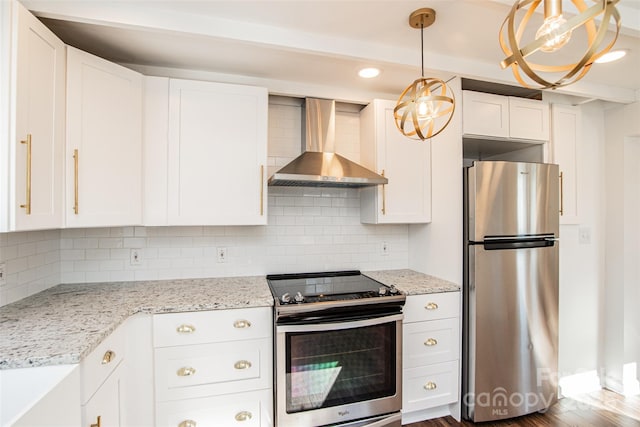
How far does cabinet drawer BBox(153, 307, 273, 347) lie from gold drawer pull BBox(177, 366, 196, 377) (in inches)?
5.4

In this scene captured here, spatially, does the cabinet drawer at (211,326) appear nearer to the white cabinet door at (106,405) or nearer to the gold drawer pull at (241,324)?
the gold drawer pull at (241,324)

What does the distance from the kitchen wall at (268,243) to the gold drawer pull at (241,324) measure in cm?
66

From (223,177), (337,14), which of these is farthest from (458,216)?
(223,177)

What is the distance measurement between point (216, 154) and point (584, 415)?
3280 millimetres

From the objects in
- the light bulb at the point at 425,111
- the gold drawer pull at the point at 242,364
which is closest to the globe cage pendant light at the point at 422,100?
the light bulb at the point at 425,111

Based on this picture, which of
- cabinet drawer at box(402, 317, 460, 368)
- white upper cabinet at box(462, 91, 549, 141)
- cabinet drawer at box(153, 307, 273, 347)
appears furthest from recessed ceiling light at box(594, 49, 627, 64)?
cabinet drawer at box(153, 307, 273, 347)

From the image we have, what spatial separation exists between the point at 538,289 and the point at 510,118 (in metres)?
1.26

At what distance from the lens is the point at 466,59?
206 cm

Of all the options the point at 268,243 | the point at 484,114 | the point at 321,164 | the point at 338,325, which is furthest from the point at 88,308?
the point at 484,114

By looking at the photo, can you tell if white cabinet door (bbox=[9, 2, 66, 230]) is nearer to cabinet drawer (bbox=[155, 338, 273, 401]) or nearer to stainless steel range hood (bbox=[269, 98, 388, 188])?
cabinet drawer (bbox=[155, 338, 273, 401])

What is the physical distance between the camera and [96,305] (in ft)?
5.38

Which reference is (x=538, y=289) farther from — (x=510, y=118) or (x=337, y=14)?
(x=337, y=14)

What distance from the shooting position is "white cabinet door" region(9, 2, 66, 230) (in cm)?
128

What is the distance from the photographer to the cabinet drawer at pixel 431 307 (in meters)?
2.08
